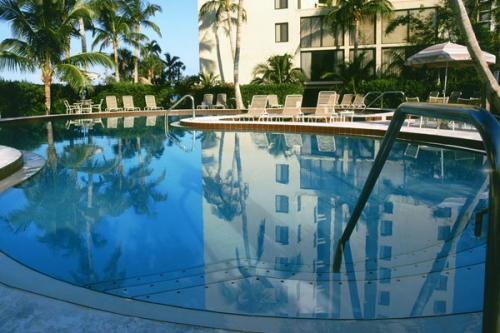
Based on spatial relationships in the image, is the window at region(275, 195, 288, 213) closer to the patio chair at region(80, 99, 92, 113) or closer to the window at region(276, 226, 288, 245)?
the window at region(276, 226, 288, 245)

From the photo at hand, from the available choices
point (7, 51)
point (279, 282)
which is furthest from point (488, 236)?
point (7, 51)

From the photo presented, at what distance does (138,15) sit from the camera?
122 ft

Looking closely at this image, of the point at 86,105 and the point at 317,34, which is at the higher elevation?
the point at 317,34

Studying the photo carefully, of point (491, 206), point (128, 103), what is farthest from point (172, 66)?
A: point (491, 206)

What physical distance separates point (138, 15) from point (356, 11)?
16.8 meters

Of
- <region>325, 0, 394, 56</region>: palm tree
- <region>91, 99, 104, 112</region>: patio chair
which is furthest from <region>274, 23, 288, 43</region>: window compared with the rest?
<region>91, 99, 104, 112</region>: patio chair

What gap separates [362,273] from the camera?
4.29 metres

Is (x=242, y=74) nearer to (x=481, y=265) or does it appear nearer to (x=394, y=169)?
(x=394, y=169)

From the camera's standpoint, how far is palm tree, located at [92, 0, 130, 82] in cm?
3391

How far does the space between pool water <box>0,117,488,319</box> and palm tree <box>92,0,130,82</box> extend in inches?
997

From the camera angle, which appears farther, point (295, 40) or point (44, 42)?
point (295, 40)

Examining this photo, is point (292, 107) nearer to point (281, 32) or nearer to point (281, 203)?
point (281, 203)

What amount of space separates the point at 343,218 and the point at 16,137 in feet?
44.4

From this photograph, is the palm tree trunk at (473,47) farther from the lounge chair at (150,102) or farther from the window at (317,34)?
the window at (317,34)
